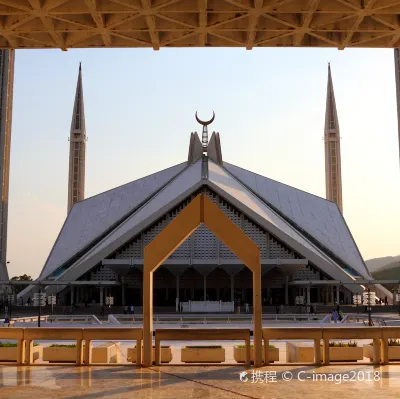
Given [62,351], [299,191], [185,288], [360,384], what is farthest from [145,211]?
[360,384]

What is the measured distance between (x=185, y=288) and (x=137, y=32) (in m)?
40.4

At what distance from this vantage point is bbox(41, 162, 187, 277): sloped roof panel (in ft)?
162

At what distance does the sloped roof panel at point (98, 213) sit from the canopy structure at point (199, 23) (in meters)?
39.3

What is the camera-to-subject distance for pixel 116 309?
4088 cm

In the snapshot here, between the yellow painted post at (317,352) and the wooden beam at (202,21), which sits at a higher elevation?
the wooden beam at (202,21)

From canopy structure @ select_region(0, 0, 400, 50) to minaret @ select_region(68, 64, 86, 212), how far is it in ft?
202

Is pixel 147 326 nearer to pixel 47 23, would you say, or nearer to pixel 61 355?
pixel 61 355

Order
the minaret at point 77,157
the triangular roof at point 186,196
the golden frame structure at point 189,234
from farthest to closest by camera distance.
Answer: the minaret at point 77,157, the triangular roof at point 186,196, the golden frame structure at point 189,234

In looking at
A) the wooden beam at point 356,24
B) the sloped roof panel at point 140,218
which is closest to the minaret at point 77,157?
the sloped roof panel at point 140,218

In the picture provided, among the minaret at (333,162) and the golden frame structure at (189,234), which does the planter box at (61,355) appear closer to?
the golden frame structure at (189,234)

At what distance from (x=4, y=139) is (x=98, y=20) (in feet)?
156

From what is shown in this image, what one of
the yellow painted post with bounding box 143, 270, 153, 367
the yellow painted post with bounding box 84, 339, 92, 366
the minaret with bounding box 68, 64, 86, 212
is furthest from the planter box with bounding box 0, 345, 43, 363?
the minaret with bounding box 68, 64, 86, 212

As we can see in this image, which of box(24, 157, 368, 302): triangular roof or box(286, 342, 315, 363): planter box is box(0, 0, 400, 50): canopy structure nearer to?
box(286, 342, 315, 363): planter box

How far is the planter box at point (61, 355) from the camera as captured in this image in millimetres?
11188
